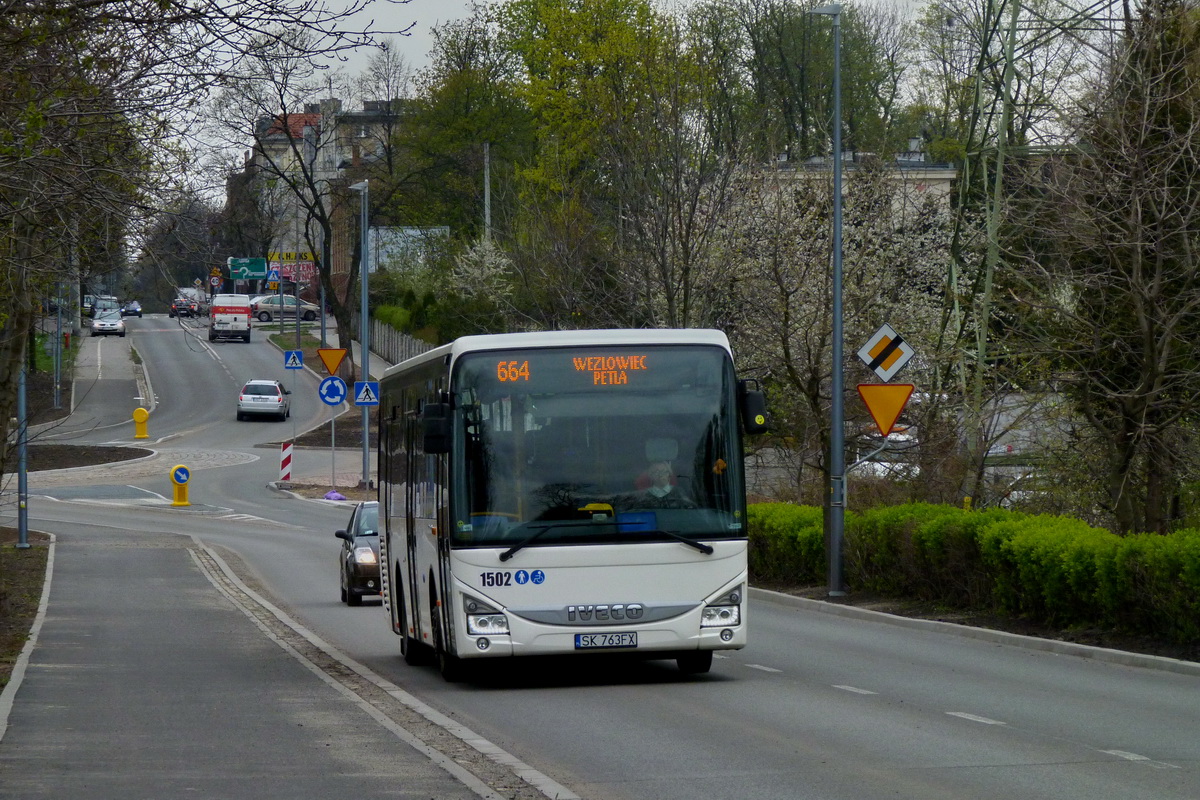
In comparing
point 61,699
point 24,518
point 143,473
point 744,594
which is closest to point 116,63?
point 61,699

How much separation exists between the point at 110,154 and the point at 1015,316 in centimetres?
1396

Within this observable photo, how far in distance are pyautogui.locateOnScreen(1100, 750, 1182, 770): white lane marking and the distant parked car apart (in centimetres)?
925

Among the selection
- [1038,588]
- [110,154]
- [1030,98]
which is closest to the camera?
[110,154]

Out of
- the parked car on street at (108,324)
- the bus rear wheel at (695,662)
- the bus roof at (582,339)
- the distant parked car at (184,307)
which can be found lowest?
the bus rear wheel at (695,662)

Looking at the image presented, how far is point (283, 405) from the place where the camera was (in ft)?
218

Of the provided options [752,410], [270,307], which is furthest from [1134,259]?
[270,307]

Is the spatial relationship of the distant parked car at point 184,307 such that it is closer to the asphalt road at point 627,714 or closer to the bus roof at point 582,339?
the bus roof at point 582,339

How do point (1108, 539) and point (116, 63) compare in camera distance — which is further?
point (1108, 539)

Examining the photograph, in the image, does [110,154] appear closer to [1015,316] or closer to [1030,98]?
[1015,316]

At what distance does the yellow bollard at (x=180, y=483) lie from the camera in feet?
139

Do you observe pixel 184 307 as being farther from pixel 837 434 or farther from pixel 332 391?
pixel 332 391

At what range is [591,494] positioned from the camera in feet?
41.1

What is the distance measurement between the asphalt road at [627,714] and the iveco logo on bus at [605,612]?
603 mm

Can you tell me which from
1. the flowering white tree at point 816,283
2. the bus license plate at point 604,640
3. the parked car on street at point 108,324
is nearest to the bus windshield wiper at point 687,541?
the bus license plate at point 604,640
